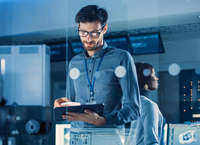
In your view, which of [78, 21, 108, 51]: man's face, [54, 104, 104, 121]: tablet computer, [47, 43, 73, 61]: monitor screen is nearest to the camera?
[54, 104, 104, 121]: tablet computer

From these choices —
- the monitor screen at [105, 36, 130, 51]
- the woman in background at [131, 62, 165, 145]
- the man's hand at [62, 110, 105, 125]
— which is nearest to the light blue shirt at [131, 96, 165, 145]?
the woman in background at [131, 62, 165, 145]

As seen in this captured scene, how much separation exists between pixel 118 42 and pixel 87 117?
421 millimetres

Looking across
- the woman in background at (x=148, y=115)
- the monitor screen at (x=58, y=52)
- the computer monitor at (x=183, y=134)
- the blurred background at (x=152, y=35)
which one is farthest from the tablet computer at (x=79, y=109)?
the monitor screen at (x=58, y=52)

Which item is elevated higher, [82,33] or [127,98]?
[82,33]

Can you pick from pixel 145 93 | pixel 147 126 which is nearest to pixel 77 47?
pixel 145 93

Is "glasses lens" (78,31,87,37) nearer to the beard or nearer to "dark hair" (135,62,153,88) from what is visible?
the beard

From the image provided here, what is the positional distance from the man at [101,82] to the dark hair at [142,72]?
0.09 ft

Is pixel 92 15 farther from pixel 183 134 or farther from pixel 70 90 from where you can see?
pixel 183 134

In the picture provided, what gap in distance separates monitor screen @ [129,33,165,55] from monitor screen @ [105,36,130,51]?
0.03 m

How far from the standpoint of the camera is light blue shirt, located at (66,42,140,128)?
53.7 inches

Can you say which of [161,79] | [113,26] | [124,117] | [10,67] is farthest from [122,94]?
[10,67]

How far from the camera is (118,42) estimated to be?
4.87 ft

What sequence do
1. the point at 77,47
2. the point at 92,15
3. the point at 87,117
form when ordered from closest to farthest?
the point at 87,117
the point at 92,15
the point at 77,47

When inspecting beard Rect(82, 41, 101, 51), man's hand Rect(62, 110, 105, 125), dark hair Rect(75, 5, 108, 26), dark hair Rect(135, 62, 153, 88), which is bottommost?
man's hand Rect(62, 110, 105, 125)
